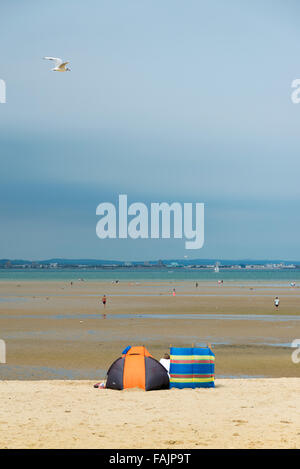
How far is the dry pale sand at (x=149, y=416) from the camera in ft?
39.7

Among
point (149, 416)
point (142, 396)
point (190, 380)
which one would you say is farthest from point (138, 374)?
point (149, 416)

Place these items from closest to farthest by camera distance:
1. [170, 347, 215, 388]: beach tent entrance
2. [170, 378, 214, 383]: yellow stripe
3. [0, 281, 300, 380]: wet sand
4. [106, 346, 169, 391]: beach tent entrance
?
[106, 346, 169, 391]: beach tent entrance < [170, 347, 215, 388]: beach tent entrance < [170, 378, 214, 383]: yellow stripe < [0, 281, 300, 380]: wet sand

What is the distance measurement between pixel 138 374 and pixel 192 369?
1.45 meters

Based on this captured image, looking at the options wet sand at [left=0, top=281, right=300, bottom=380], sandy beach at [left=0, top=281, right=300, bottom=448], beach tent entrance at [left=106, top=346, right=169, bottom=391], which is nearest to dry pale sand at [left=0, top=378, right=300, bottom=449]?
sandy beach at [left=0, top=281, right=300, bottom=448]

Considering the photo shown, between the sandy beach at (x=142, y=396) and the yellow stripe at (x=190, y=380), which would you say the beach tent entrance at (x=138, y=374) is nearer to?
the yellow stripe at (x=190, y=380)

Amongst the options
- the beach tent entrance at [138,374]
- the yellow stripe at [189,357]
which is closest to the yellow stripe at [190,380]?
the beach tent entrance at [138,374]

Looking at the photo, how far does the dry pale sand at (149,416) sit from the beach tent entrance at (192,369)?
1.25 feet

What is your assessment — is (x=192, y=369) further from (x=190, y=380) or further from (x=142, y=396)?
(x=142, y=396)

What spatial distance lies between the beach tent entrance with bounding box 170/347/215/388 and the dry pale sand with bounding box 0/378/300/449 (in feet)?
1.25

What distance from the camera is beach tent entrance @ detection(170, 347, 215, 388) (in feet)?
58.2

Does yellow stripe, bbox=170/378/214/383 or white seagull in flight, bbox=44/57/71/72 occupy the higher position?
white seagull in flight, bbox=44/57/71/72

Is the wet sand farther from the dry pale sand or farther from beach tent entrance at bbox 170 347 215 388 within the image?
the dry pale sand

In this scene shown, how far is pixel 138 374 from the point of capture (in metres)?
17.7

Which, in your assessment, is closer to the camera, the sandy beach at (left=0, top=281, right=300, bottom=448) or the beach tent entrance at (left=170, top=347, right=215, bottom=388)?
the sandy beach at (left=0, top=281, right=300, bottom=448)
